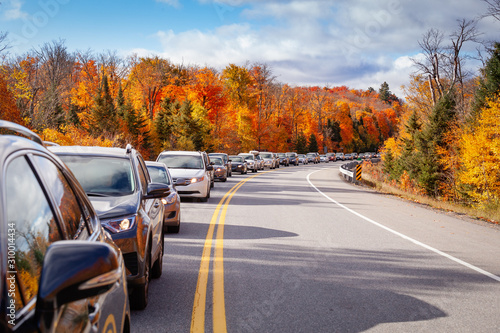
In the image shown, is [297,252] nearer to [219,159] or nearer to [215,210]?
[215,210]

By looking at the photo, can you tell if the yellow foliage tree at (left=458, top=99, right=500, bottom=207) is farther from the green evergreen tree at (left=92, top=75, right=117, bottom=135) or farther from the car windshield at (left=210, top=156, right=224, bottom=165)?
the green evergreen tree at (left=92, top=75, right=117, bottom=135)

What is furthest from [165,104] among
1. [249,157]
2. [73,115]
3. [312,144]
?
[312,144]

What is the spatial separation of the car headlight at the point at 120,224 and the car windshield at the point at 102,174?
89 centimetres

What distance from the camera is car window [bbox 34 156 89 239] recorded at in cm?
224

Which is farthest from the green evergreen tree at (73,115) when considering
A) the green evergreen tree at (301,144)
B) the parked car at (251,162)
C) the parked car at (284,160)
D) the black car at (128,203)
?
the black car at (128,203)

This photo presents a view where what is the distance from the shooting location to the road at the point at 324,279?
496 cm

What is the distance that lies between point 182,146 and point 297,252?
43.2m

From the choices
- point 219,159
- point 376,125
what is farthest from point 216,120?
point 376,125

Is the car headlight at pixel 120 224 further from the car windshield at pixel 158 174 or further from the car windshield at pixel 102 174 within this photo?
the car windshield at pixel 158 174

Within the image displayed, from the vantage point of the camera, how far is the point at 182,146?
50.8 m

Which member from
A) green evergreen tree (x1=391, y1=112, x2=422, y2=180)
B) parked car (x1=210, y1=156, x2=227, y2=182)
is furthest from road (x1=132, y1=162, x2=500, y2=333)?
green evergreen tree (x1=391, y1=112, x2=422, y2=180)

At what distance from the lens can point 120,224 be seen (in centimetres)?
521

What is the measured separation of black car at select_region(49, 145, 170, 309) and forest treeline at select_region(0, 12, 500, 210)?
707 inches

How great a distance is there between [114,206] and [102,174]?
43.9 inches
